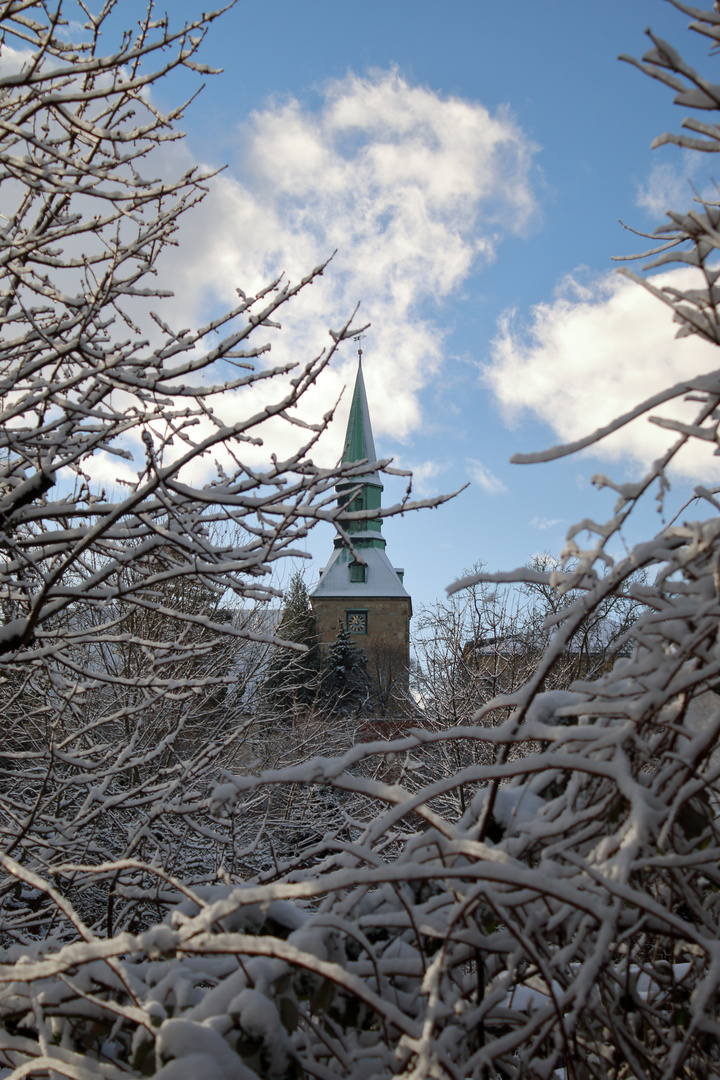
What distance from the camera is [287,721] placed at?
664 inches

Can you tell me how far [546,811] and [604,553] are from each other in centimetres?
45

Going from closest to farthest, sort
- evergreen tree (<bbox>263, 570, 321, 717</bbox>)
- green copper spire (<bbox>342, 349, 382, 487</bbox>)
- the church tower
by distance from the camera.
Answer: evergreen tree (<bbox>263, 570, 321, 717</bbox>), the church tower, green copper spire (<bbox>342, 349, 382, 487</bbox>)

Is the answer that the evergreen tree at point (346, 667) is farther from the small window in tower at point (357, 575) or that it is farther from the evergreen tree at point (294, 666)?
the small window in tower at point (357, 575)

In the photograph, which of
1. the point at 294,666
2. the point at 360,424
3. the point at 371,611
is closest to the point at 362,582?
the point at 371,611

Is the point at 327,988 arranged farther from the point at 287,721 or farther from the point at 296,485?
the point at 287,721

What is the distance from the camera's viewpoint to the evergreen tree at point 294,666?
39.6 ft

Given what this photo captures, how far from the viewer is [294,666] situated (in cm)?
1449

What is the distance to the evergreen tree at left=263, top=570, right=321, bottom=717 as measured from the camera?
12078 millimetres

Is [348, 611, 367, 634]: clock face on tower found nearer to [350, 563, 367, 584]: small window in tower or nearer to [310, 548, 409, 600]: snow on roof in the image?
[310, 548, 409, 600]: snow on roof

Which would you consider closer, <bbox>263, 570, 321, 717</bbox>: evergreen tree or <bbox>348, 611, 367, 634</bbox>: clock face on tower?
<bbox>263, 570, 321, 717</bbox>: evergreen tree

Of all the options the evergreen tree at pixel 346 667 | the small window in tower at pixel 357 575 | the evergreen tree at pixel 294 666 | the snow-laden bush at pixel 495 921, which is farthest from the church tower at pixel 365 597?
the snow-laden bush at pixel 495 921

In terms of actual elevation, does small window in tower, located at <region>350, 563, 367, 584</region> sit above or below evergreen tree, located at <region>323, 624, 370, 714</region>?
above

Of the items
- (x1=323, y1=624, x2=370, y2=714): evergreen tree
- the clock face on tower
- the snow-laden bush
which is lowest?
the snow-laden bush

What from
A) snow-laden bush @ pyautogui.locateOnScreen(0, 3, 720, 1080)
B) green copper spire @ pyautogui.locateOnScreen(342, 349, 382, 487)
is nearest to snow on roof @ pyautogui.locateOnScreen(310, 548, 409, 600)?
green copper spire @ pyautogui.locateOnScreen(342, 349, 382, 487)
